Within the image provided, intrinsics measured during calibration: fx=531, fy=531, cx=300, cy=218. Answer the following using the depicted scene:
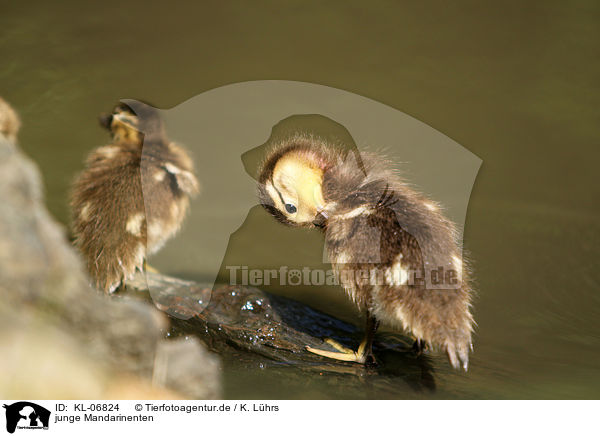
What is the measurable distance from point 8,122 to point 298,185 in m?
0.83

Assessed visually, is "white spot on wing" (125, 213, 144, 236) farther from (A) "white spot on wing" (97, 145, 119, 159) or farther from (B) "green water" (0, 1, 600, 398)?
(B) "green water" (0, 1, 600, 398)

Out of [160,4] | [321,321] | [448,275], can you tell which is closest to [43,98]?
[160,4]

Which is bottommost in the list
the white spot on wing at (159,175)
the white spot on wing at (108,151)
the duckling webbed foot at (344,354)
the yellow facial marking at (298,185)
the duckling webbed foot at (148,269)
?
the duckling webbed foot at (344,354)

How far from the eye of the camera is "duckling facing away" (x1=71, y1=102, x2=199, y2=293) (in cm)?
126

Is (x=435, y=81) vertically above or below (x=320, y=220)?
above

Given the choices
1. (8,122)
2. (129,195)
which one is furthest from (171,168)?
(8,122)

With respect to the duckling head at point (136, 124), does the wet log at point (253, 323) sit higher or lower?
lower

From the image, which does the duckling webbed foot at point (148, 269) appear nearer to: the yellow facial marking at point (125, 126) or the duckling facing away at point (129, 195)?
the duckling facing away at point (129, 195)
